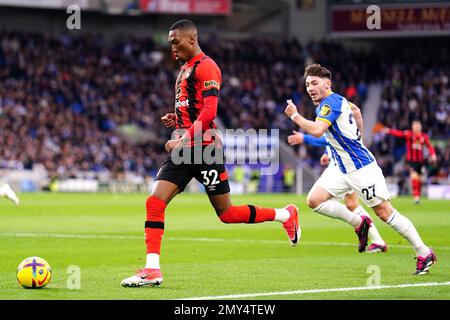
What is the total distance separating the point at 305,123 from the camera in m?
10.4

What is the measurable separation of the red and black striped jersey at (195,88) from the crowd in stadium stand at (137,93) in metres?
32.5

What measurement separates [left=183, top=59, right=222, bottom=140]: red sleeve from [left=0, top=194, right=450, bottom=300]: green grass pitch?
1686 mm

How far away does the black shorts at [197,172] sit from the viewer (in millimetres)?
10031

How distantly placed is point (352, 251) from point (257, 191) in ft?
97.5

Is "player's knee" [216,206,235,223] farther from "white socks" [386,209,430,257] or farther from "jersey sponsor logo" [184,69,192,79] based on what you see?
"white socks" [386,209,430,257]

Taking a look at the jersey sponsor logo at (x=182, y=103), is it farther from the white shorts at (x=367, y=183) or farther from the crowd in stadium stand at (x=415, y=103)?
the crowd in stadium stand at (x=415, y=103)

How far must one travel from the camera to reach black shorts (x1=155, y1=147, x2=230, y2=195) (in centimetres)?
1003

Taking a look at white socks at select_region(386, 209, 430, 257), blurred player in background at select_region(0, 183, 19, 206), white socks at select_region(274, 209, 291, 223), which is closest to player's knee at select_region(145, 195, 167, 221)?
white socks at select_region(274, 209, 291, 223)

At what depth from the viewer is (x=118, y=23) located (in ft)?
181

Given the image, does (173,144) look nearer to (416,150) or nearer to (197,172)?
(197,172)

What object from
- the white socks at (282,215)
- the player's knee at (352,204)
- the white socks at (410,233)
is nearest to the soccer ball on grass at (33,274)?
the white socks at (282,215)
